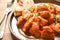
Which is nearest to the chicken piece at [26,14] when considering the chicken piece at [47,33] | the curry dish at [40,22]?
the curry dish at [40,22]

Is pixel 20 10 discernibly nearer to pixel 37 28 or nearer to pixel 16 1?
pixel 16 1

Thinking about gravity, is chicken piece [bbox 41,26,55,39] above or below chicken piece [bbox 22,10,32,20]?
below

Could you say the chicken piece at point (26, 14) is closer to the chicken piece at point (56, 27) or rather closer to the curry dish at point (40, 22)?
the curry dish at point (40, 22)

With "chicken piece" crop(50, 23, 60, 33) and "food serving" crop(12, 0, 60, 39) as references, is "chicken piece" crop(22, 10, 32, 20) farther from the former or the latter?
"chicken piece" crop(50, 23, 60, 33)

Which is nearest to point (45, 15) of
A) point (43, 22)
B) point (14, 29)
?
point (43, 22)

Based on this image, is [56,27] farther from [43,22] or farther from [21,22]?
[21,22]

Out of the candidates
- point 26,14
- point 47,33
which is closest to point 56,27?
point 47,33

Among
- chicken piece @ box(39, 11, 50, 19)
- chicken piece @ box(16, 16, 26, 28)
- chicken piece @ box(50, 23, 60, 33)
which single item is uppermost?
chicken piece @ box(39, 11, 50, 19)

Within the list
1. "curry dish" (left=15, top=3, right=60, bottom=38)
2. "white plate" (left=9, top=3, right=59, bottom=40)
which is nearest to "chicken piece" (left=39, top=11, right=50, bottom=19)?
"curry dish" (left=15, top=3, right=60, bottom=38)
